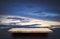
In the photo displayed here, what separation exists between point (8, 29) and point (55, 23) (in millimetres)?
558

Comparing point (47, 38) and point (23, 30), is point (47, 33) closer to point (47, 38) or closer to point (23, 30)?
point (47, 38)

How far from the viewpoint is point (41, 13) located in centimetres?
142

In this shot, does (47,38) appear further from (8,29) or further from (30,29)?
(8,29)

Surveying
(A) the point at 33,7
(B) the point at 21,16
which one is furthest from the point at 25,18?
(A) the point at 33,7

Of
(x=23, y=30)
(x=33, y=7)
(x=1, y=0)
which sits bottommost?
(x=23, y=30)

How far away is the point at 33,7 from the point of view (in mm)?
1424

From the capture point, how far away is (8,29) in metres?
1.39

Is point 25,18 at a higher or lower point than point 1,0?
lower

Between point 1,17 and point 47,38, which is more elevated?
point 1,17

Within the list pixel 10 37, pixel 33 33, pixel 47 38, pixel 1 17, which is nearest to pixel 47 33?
pixel 47 38

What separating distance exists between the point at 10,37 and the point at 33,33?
27 cm

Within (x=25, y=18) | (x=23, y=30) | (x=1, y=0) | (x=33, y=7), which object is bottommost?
(x=23, y=30)

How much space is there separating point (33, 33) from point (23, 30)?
0.12 metres

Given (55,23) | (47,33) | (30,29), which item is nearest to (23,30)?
(30,29)
